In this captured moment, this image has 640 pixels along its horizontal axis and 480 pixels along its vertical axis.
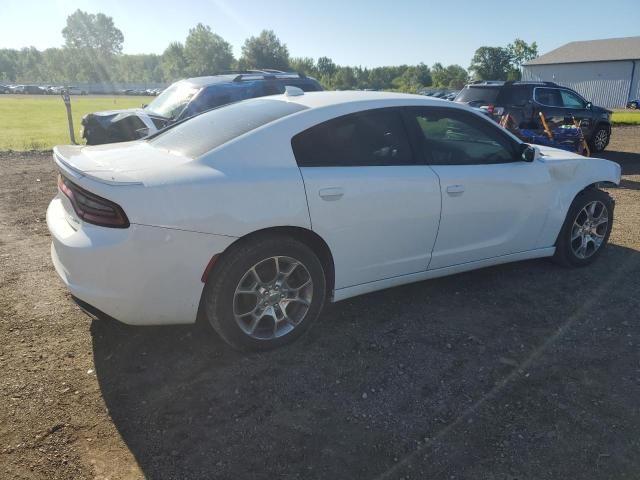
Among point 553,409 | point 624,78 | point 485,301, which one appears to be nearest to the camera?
point 553,409

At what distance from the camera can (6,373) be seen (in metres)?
2.97

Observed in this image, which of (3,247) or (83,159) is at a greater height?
(83,159)

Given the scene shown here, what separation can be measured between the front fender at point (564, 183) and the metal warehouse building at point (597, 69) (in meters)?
54.6

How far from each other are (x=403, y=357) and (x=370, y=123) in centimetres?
158

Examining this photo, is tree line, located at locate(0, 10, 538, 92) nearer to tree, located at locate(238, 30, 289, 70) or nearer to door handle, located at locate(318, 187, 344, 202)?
tree, located at locate(238, 30, 289, 70)

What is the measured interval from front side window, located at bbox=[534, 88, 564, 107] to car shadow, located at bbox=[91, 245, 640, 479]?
29.5 feet

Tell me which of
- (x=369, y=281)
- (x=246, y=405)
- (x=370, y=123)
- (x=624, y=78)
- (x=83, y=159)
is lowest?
(x=246, y=405)

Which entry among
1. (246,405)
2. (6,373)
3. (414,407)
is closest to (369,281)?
(414,407)

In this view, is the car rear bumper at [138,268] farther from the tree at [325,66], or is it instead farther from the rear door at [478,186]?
the tree at [325,66]

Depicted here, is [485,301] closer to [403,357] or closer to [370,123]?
[403,357]

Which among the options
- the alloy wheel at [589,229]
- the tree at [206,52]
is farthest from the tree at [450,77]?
the alloy wheel at [589,229]

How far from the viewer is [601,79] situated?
53.1 meters

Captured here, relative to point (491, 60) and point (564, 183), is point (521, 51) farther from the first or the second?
point (564, 183)

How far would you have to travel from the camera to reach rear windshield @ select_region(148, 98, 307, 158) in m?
3.22
